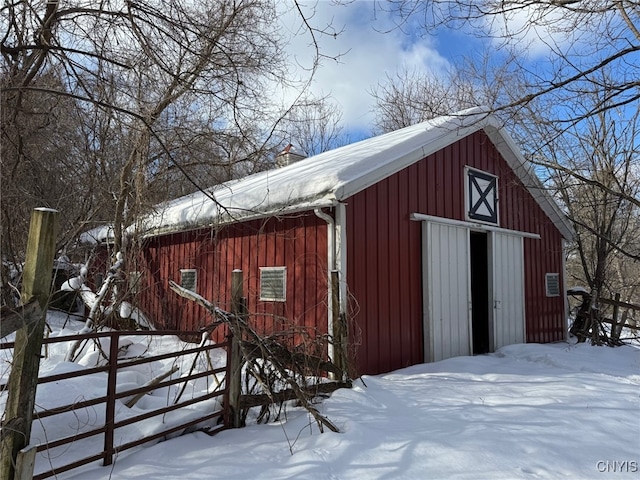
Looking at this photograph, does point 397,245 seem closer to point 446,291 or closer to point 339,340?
point 446,291

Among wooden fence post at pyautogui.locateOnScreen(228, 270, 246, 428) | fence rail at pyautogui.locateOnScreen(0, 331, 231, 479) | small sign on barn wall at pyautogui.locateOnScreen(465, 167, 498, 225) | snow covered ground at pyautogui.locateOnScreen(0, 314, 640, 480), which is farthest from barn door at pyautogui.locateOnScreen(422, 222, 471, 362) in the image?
fence rail at pyautogui.locateOnScreen(0, 331, 231, 479)

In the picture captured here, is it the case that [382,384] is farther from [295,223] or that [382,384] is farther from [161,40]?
[161,40]

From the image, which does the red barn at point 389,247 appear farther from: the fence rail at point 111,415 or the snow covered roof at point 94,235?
the snow covered roof at point 94,235

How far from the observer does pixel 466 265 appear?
25.1ft

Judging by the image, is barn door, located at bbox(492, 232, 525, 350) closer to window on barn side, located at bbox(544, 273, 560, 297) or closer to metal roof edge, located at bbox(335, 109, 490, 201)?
window on barn side, located at bbox(544, 273, 560, 297)

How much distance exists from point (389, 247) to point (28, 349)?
473 cm

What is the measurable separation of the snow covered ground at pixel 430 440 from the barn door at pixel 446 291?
5.03 ft

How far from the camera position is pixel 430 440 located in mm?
3549

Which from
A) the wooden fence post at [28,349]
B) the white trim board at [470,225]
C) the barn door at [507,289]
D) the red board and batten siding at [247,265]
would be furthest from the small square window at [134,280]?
the barn door at [507,289]

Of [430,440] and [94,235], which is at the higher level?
[94,235]

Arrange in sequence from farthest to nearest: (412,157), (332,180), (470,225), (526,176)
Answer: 1. (526,176)
2. (470,225)
3. (412,157)
4. (332,180)

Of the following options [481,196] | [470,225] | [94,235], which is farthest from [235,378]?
[94,235]

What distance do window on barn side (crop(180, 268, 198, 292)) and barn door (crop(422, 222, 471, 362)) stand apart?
13.6 ft

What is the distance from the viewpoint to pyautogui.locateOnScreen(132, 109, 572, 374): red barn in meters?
5.91
